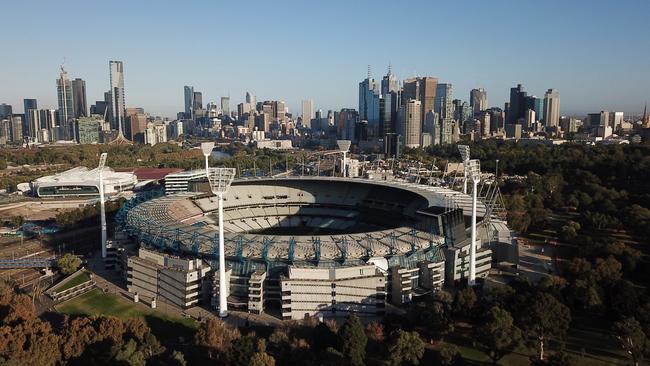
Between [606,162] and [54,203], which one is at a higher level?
[606,162]

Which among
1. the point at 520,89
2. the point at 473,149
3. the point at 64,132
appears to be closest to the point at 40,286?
the point at 473,149

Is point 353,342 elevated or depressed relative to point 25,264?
elevated

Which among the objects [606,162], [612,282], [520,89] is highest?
[520,89]

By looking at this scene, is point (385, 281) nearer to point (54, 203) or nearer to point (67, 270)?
point (67, 270)

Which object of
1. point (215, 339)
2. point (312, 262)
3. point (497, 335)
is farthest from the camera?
point (312, 262)

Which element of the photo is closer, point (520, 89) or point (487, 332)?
point (487, 332)

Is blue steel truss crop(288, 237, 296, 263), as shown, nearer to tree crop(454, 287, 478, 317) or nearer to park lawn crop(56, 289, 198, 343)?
park lawn crop(56, 289, 198, 343)

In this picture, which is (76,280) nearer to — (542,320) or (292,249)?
(292,249)

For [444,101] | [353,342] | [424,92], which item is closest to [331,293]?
[353,342]
